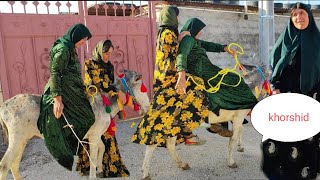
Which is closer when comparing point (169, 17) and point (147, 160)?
point (169, 17)

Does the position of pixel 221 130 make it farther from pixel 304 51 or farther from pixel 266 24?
pixel 266 24

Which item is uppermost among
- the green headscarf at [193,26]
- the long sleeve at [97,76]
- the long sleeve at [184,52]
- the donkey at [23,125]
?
the green headscarf at [193,26]

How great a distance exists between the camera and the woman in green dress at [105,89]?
3305 millimetres

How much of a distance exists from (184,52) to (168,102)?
0.54 metres

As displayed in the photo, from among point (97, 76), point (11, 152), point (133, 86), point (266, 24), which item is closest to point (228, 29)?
point (266, 24)

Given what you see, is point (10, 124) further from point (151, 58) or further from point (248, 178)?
point (151, 58)

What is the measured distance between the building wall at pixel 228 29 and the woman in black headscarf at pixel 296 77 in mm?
Result: 4579

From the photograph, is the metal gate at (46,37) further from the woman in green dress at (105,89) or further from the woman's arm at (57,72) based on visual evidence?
the woman's arm at (57,72)

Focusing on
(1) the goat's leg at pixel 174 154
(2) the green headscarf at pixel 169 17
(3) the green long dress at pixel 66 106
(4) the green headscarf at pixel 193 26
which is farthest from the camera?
(1) the goat's leg at pixel 174 154

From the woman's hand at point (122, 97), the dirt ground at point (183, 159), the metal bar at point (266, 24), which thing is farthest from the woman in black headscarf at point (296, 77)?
the metal bar at point (266, 24)

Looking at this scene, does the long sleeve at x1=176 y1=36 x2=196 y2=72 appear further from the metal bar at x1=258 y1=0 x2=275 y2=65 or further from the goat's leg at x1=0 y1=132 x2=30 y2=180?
the metal bar at x1=258 y1=0 x2=275 y2=65

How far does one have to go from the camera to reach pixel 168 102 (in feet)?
10.5

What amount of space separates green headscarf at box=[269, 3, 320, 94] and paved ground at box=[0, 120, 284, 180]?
4.20ft

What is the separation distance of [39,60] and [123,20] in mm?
1758
